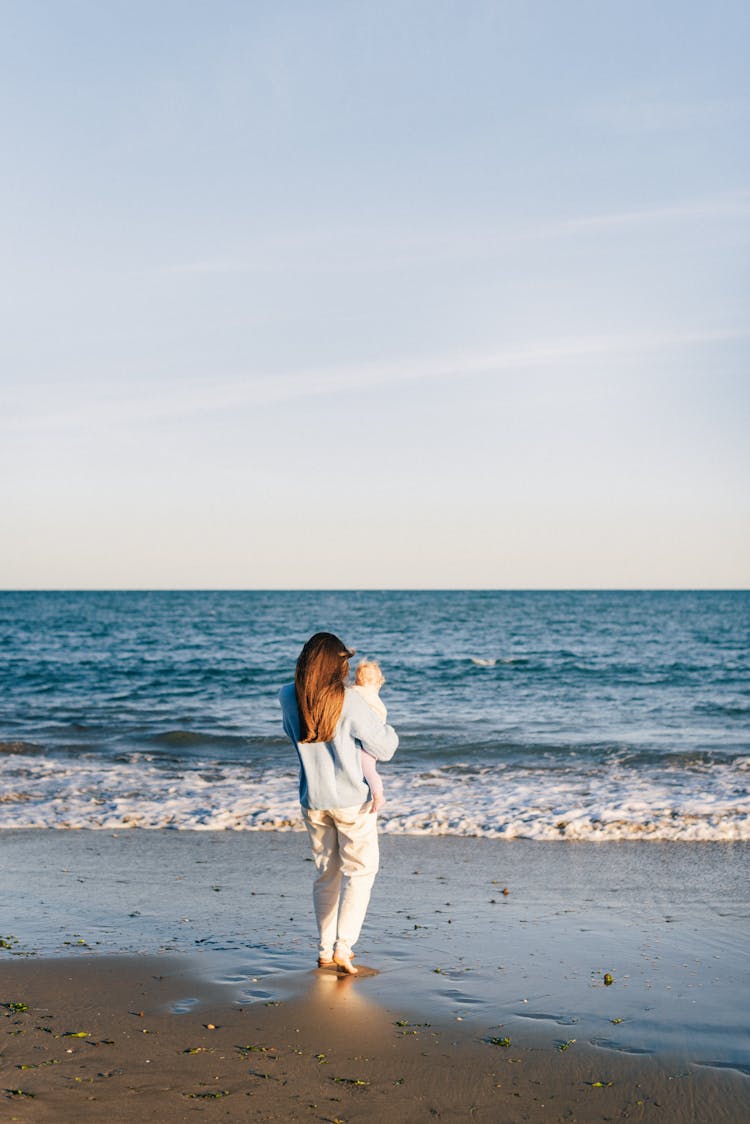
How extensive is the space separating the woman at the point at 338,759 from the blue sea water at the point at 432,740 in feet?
13.8

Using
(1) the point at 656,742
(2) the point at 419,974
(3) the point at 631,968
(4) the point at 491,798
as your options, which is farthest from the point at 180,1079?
(1) the point at 656,742

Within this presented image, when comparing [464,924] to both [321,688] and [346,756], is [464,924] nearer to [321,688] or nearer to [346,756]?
[346,756]

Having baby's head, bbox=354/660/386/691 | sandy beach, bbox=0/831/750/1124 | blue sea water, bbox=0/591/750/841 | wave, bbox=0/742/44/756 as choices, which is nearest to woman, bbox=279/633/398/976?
baby's head, bbox=354/660/386/691

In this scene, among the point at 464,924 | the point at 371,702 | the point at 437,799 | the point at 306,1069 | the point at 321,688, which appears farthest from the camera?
the point at 437,799

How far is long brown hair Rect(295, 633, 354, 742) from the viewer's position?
5273 millimetres

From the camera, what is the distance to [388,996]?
5.09 metres

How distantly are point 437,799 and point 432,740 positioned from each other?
499 cm

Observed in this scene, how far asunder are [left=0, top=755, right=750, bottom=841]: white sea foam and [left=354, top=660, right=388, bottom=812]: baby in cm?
435

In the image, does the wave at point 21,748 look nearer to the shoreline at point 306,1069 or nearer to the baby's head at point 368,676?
the shoreline at point 306,1069

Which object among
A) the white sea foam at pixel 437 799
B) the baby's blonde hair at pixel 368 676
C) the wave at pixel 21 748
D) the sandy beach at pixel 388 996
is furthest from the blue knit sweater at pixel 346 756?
the wave at pixel 21 748

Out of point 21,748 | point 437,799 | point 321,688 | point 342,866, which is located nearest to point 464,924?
point 342,866

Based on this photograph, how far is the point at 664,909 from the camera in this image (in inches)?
271

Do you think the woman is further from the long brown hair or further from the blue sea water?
the blue sea water

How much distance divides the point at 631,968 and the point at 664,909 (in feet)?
4.73
